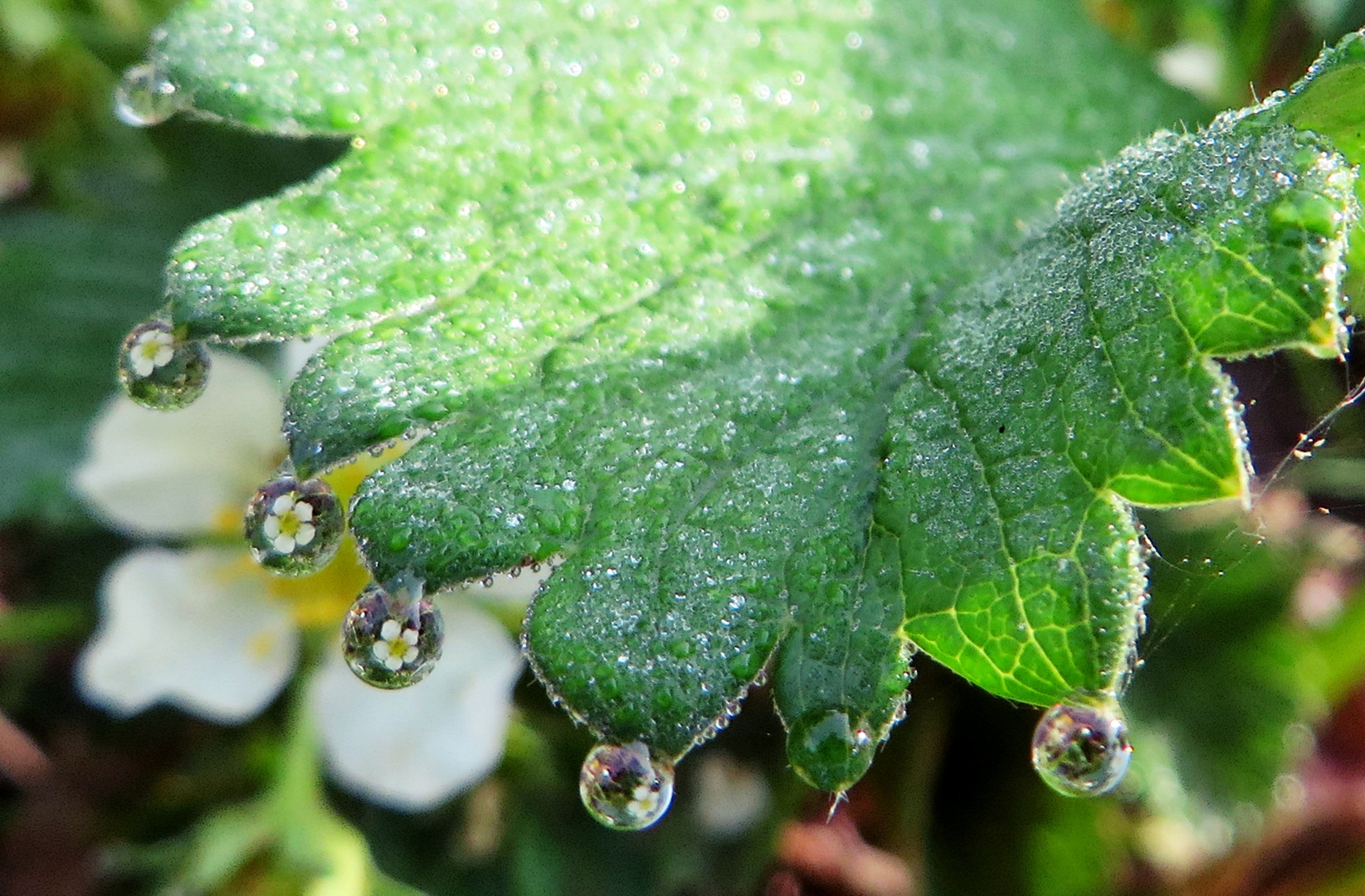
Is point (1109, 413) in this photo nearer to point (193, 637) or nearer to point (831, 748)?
point (831, 748)

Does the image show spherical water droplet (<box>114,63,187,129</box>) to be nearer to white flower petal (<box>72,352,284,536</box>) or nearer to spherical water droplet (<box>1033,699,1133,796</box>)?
white flower petal (<box>72,352,284,536</box>)

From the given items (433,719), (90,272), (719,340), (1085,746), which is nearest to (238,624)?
(433,719)

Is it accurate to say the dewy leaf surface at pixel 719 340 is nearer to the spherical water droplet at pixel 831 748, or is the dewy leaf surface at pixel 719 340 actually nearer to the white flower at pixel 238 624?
the spherical water droplet at pixel 831 748

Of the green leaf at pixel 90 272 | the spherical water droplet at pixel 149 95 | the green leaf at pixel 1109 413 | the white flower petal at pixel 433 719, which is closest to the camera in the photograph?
the green leaf at pixel 1109 413

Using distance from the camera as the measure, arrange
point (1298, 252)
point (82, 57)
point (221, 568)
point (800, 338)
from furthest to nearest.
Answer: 1. point (82, 57)
2. point (221, 568)
3. point (800, 338)
4. point (1298, 252)

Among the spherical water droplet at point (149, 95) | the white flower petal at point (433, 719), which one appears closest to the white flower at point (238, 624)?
the white flower petal at point (433, 719)

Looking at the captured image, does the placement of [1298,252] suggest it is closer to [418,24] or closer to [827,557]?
[827,557]

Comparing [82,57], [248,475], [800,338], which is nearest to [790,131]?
[800,338]
